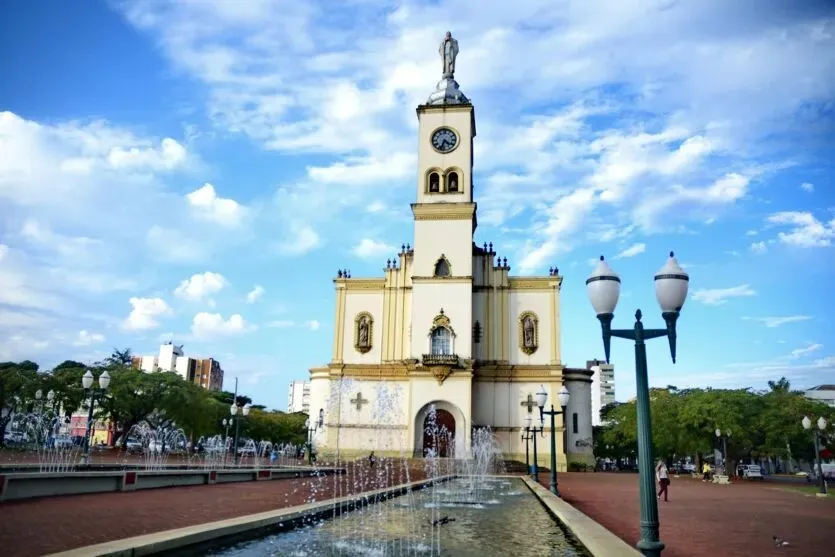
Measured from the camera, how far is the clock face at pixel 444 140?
149 ft

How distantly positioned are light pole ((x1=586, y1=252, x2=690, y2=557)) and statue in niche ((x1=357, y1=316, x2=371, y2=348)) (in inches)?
1503

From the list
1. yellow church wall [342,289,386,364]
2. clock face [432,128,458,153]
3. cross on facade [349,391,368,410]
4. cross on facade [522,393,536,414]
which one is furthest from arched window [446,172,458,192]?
cross on facade [349,391,368,410]

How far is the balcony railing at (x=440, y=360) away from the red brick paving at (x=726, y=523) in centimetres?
1910

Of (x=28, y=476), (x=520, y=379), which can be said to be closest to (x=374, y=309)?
(x=520, y=379)

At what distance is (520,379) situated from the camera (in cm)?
4309

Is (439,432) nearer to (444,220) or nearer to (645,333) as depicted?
(444,220)

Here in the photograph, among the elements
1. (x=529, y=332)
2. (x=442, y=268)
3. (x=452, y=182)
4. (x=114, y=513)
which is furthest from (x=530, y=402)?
(x=114, y=513)

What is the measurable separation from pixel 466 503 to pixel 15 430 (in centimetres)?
7427

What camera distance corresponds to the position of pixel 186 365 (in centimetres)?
13888

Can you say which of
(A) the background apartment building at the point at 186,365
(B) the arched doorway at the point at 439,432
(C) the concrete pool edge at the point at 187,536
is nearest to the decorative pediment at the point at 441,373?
(B) the arched doorway at the point at 439,432

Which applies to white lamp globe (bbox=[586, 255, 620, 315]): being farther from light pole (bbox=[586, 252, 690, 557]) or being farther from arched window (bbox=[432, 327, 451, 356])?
arched window (bbox=[432, 327, 451, 356])

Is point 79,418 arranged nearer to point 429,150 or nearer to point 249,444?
point 249,444

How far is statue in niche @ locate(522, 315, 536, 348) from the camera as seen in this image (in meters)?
43.9

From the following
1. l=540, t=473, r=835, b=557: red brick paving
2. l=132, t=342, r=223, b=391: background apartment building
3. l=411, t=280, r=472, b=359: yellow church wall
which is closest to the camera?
l=540, t=473, r=835, b=557: red brick paving
